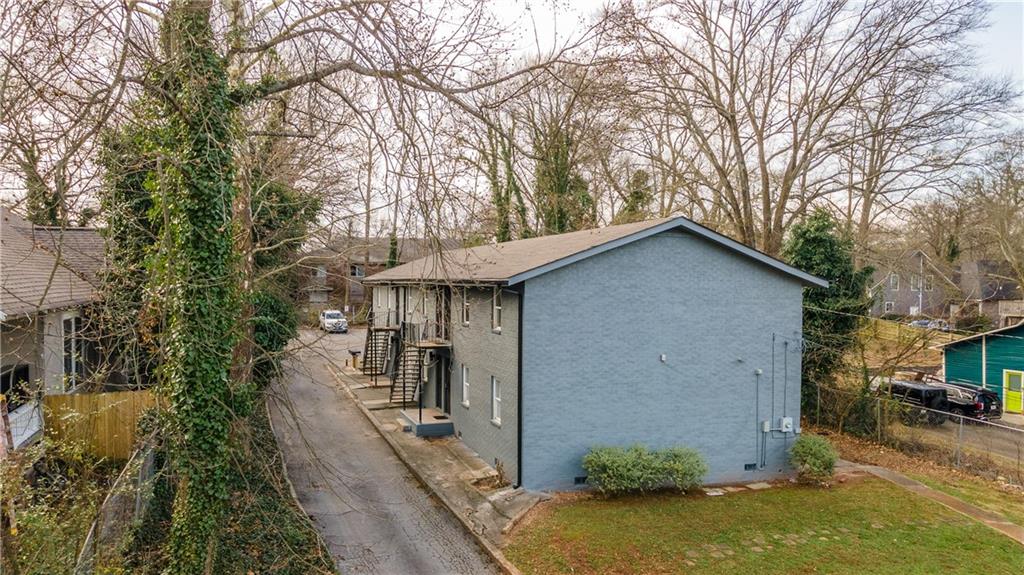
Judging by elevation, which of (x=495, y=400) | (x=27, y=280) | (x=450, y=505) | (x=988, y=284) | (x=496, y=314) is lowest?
(x=450, y=505)

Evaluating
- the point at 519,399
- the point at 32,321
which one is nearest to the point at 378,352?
the point at 519,399

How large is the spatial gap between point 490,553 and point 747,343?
870 cm

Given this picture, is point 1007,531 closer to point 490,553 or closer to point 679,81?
point 490,553

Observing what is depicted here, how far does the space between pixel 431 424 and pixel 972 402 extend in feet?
68.0

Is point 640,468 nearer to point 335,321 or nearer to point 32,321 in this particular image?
point 32,321

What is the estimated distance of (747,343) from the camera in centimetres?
1625

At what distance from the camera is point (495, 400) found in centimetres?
1656

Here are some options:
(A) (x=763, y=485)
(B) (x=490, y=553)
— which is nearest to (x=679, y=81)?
(A) (x=763, y=485)

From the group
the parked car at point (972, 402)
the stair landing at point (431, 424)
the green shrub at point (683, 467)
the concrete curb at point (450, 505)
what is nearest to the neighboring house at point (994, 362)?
the parked car at point (972, 402)

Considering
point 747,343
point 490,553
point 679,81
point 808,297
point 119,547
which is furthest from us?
point 679,81

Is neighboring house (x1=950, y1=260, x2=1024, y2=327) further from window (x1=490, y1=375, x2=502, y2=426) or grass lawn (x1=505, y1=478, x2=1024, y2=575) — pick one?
window (x1=490, y1=375, x2=502, y2=426)

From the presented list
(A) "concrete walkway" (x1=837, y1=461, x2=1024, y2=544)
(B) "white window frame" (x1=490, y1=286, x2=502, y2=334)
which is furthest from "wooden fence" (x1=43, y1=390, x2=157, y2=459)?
(A) "concrete walkway" (x1=837, y1=461, x2=1024, y2=544)

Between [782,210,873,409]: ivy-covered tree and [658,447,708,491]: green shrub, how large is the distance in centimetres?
1025

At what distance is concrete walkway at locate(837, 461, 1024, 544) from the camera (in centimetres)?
1312
